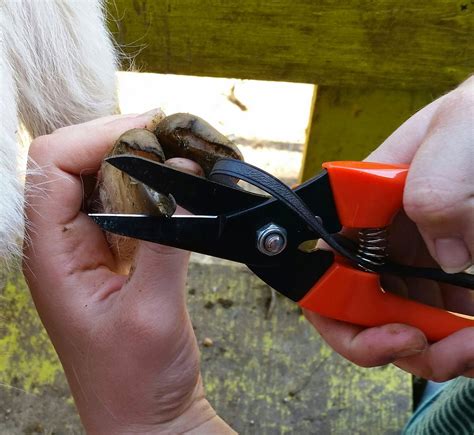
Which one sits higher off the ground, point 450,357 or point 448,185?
point 448,185

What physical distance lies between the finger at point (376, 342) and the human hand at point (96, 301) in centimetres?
15

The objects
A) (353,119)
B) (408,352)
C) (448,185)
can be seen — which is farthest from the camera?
(353,119)

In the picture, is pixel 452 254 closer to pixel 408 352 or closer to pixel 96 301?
pixel 408 352

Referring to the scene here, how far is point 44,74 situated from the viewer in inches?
32.9

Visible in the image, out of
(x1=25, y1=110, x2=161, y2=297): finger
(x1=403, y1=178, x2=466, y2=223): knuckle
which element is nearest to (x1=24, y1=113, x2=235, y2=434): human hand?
(x1=25, y1=110, x2=161, y2=297): finger

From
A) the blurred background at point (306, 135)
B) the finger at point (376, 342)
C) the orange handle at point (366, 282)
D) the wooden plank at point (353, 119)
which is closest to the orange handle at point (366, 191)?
the orange handle at point (366, 282)

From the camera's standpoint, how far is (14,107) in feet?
2.44

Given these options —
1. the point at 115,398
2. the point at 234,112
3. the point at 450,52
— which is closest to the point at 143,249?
the point at 115,398

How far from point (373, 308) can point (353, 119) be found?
1.73 ft

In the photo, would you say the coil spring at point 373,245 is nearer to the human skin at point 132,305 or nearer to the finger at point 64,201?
the human skin at point 132,305

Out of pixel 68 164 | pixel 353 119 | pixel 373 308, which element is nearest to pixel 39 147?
pixel 68 164

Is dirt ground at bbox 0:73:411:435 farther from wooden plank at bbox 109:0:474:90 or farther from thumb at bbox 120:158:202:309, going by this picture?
thumb at bbox 120:158:202:309

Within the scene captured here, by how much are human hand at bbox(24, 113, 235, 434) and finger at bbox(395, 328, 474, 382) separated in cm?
23

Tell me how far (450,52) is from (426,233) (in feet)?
1.63
